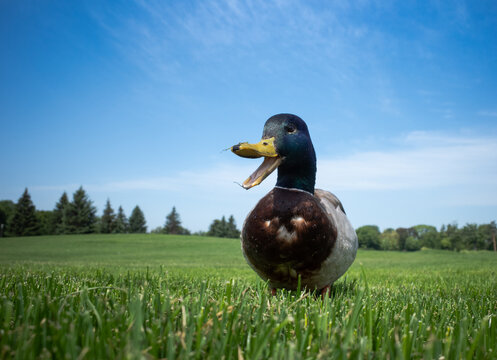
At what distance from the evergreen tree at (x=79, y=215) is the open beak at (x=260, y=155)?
247ft

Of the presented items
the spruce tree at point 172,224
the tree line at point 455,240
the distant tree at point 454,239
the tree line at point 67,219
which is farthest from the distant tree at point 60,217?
the distant tree at point 454,239

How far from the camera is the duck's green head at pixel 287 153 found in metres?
2.73

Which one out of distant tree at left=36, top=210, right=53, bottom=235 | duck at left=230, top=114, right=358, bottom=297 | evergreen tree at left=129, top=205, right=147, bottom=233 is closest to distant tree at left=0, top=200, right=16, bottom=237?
distant tree at left=36, top=210, right=53, bottom=235

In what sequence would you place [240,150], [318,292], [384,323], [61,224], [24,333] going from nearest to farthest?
1. [24,333]
2. [384,323]
3. [240,150]
4. [318,292]
5. [61,224]

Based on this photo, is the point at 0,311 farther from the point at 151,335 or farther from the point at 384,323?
the point at 384,323

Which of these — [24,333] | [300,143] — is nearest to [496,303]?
[300,143]

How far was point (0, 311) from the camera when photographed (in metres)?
1.37

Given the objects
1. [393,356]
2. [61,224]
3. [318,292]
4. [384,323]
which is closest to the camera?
[393,356]

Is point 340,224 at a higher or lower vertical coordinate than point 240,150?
lower

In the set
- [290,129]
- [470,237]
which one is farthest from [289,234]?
[470,237]

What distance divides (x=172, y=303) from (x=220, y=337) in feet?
1.49

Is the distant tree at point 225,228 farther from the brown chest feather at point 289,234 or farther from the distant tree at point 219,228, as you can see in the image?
the brown chest feather at point 289,234

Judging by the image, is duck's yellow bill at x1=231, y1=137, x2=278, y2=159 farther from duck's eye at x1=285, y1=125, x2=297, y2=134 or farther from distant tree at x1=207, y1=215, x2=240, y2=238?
distant tree at x1=207, y1=215, x2=240, y2=238

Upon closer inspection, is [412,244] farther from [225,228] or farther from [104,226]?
[104,226]
